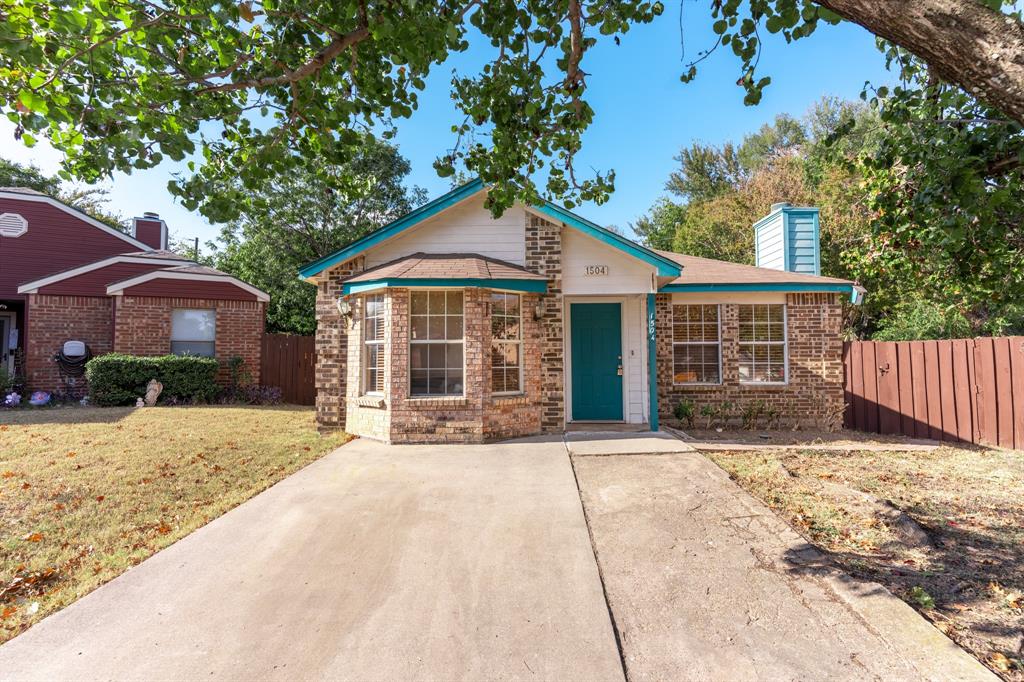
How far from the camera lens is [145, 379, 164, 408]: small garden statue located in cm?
1277

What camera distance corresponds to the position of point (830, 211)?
19.3m

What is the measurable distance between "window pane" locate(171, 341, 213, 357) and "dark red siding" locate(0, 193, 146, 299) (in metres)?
5.16

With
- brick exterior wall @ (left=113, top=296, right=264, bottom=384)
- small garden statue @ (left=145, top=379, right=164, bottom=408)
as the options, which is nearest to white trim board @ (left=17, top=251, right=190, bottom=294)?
brick exterior wall @ (left=113, top=296, right=264, bottom=384)

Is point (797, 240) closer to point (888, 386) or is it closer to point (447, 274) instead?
point (888, 386)

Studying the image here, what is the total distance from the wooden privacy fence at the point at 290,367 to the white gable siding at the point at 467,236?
6.65 metres

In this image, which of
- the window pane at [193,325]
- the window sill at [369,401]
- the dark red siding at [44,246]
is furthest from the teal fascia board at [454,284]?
the dark red siding at [44,246]

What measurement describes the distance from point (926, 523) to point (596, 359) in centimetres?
578

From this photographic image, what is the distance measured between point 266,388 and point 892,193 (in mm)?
15316

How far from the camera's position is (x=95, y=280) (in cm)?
1457

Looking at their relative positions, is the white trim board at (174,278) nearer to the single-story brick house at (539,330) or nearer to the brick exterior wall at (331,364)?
the single-story brick house at (539,330)

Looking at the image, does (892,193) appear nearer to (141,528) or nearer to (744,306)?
(744,306)

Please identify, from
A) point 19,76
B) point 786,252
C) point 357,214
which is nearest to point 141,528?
point 19,76

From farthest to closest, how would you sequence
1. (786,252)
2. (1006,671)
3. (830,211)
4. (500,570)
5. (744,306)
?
Answer: (830,211)
(786,252)
(744,306)
(500,570)
(1006,671)

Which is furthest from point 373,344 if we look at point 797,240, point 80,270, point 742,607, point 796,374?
point 80,270
